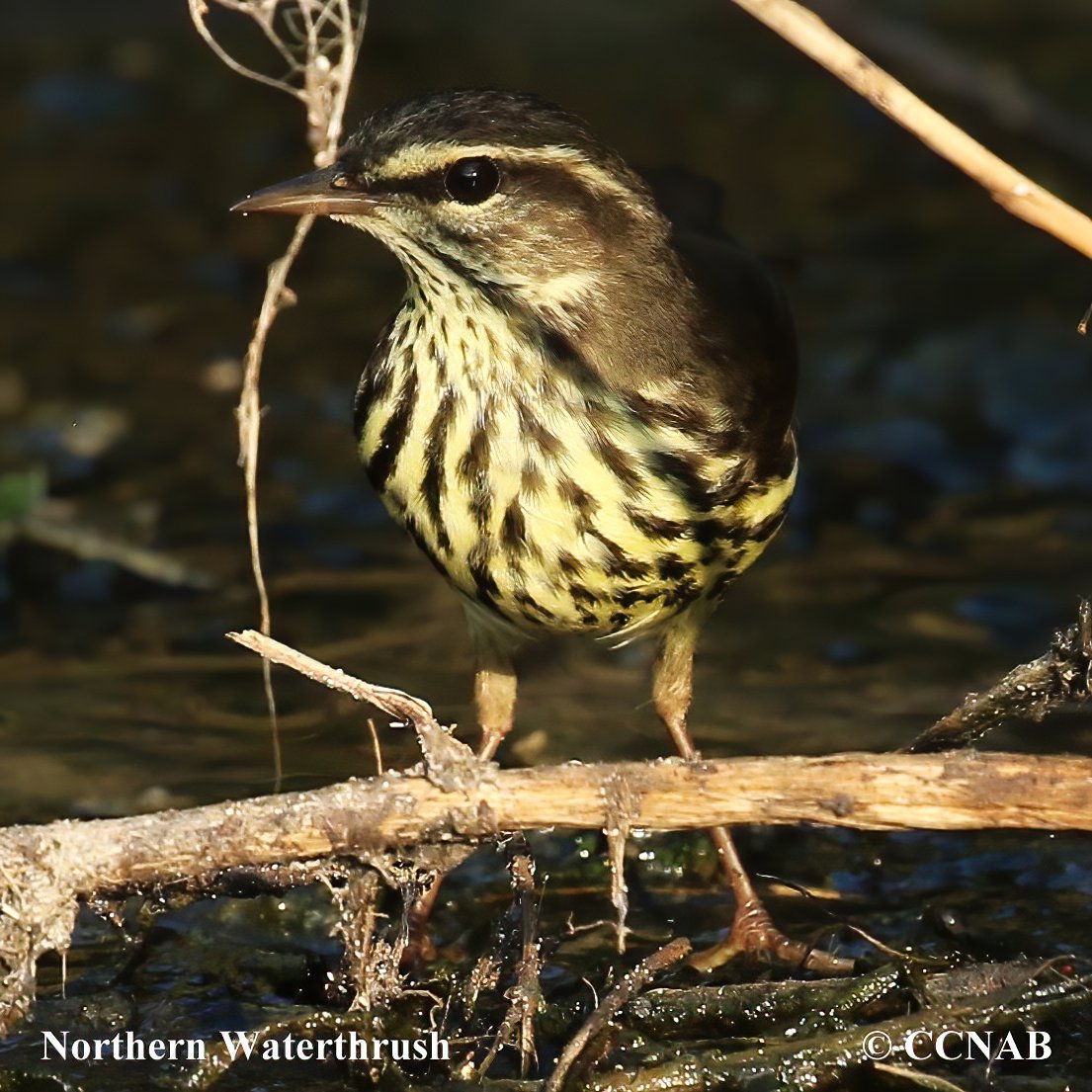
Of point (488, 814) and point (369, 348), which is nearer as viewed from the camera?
point (488, 814)

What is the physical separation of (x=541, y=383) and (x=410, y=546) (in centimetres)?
293

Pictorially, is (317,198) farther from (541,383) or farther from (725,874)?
(725,874)

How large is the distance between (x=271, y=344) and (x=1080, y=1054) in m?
5.63

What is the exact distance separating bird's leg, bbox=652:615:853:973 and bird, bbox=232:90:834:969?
0.04 ft

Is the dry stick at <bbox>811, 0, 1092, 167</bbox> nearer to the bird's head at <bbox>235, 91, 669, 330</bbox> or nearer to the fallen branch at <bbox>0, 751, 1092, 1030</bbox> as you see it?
the bird's head at <bbox>235, 91, 669, 330</bbox>

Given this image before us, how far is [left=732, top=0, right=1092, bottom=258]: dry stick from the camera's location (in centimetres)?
361

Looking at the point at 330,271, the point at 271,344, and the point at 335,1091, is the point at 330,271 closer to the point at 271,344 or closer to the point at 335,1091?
the point at 271,344

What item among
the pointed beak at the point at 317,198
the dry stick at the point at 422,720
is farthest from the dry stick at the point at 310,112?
the dry stick at the point at 422,720

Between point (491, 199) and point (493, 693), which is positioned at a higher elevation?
point (491, 199)

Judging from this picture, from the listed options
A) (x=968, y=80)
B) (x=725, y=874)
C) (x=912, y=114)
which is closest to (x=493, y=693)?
(x=725, y=874)

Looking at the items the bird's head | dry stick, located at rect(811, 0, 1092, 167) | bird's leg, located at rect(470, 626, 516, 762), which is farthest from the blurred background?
the bird's head

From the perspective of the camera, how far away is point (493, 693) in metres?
5.72

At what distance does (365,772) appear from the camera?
5.91m

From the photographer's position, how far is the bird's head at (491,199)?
4.56 metres
